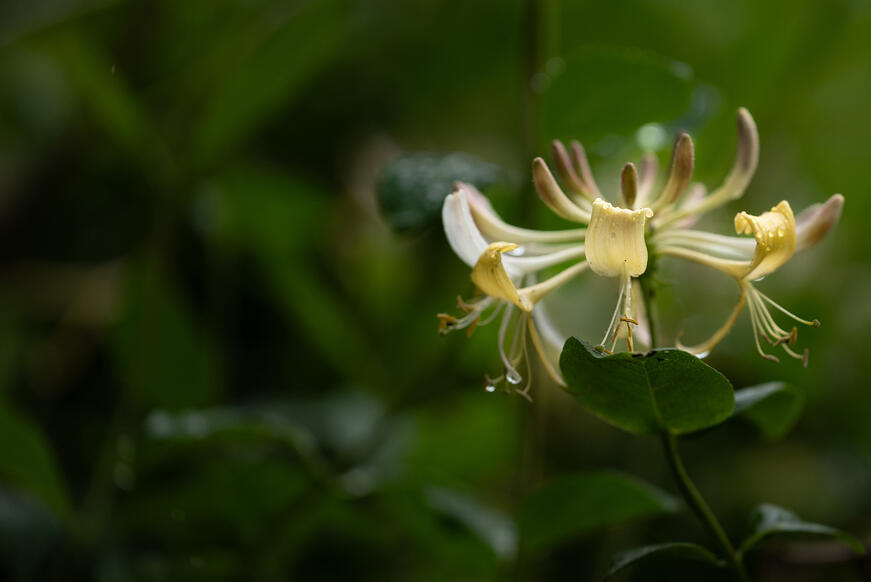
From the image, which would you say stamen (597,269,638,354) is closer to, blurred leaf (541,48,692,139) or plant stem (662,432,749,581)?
plant stem (662,432,749,581)

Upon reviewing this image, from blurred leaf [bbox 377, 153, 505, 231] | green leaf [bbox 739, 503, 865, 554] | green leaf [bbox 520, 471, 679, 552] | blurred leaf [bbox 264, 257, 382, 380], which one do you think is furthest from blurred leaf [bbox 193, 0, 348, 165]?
green leaf [bbox 739, 503, 865, 554]

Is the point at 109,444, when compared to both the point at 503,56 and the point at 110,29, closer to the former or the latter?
the point at 110,29

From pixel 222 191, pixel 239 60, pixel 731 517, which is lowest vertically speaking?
pixel 731 517

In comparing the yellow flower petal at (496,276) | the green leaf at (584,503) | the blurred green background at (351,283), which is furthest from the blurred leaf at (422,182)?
the green leaf at (584,503)

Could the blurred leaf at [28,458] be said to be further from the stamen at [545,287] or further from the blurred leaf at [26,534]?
the stamen at [545,287]

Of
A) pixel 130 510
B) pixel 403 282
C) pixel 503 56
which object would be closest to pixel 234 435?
pixel 130 510

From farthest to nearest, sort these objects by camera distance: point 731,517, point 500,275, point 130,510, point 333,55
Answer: point 333,55 < point 731,517 < point 130,510 < point 500,275
